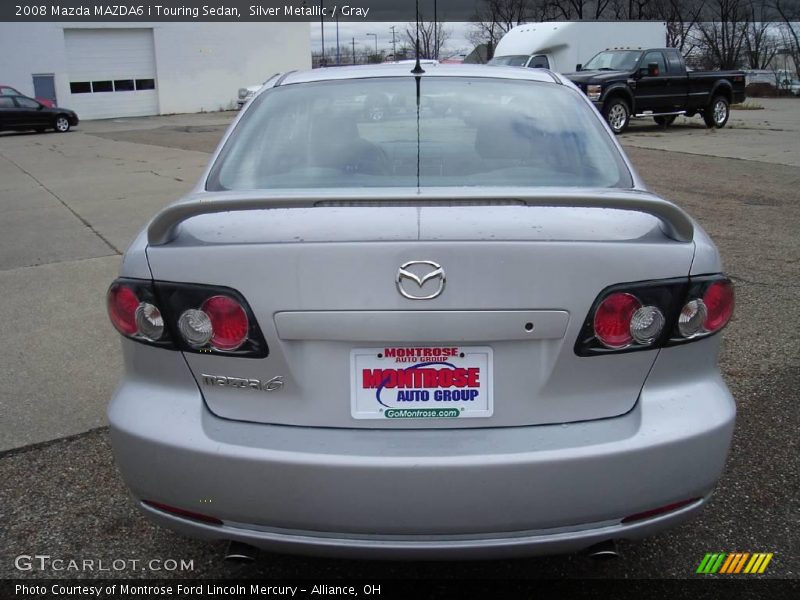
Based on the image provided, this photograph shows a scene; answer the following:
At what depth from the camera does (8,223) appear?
8.98 metres

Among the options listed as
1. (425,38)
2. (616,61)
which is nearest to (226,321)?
(425,38)

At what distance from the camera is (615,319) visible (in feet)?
6.56

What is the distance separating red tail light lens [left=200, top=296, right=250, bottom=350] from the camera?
6.54ft

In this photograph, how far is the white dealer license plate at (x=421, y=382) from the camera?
6.47ft

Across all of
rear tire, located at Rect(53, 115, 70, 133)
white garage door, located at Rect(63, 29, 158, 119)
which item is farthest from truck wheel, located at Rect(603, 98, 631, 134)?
white garage door, located at Rect(63, 29, 158, 119)

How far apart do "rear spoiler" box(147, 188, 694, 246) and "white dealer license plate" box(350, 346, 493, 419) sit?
44 cm

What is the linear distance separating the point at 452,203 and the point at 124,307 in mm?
954

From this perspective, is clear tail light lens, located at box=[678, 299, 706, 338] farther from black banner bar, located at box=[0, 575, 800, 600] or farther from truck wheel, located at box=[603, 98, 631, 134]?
truck wheel, located at box=[603, 98, 631, 134]

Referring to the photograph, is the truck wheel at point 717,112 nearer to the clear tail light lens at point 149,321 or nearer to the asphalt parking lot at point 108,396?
the asphalt parking lot at point 108,396

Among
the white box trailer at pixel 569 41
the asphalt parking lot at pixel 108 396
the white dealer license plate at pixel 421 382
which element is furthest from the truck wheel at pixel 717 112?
the white dealer license plate at pixel 421 382

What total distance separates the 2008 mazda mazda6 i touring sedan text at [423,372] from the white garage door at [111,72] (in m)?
37.4

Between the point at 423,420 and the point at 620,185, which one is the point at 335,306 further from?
the point at 620,185

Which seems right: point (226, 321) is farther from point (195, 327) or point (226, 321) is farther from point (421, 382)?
point (421, 382)

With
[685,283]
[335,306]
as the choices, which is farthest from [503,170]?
[335,306]
